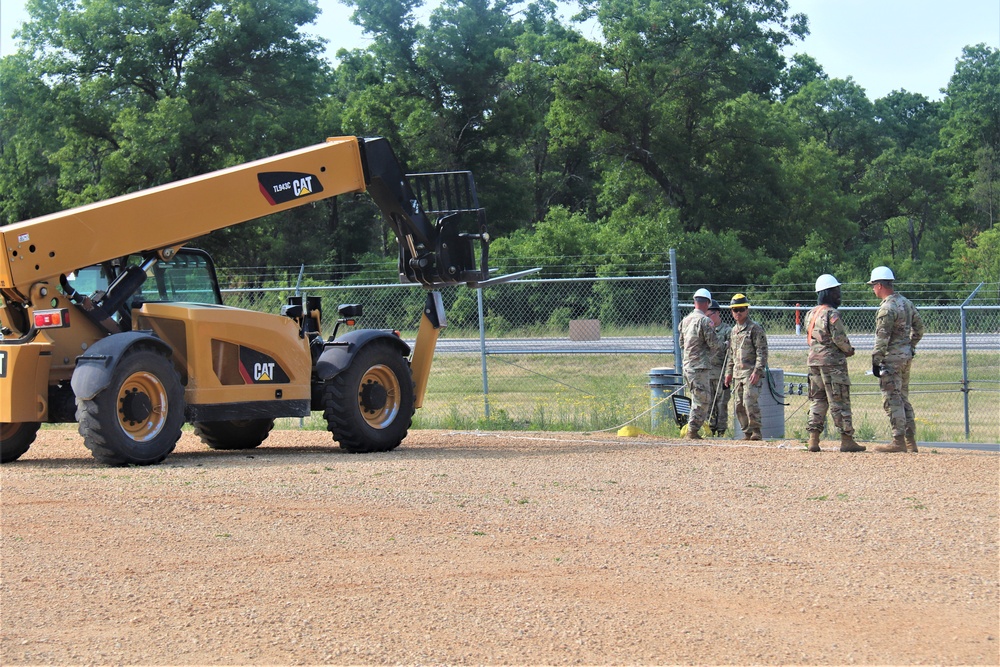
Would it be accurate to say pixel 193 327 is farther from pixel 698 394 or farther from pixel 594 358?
pixel 594 358

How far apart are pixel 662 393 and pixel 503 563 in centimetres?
875

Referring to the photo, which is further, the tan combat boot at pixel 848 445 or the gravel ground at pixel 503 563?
the tan combat boot at pixel 848 445

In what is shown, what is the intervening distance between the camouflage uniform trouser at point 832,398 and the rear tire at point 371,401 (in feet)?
14.0

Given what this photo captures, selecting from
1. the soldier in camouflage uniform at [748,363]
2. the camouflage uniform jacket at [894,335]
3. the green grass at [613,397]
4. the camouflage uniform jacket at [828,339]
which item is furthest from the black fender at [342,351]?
the camouflage uniform jacket at [894,335]

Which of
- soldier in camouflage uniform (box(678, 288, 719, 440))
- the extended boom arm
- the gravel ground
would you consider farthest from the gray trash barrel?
the gravel ground

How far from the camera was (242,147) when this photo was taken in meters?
40.1

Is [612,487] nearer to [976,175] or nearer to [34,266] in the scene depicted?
[34,266]

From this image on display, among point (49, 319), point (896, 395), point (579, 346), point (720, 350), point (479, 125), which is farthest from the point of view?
point (479, 125)

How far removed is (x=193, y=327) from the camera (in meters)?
11.0

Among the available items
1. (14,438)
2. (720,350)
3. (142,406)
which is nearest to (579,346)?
(720,350)

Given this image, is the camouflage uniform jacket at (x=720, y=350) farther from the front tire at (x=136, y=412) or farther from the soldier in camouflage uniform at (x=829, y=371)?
the front tire at (x=136, y=412)

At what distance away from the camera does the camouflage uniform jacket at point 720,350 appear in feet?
46.6

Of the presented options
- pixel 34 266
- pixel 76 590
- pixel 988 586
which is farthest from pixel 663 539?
pixel 34 266

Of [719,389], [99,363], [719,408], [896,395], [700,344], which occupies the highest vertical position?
[99,363]
